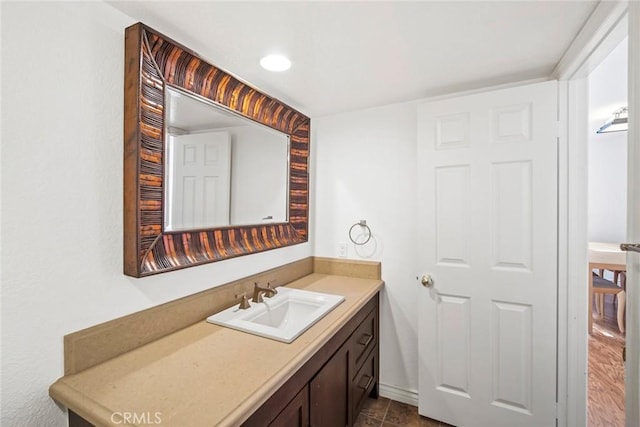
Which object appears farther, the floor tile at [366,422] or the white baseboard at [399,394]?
the white baseboard at [399,394]

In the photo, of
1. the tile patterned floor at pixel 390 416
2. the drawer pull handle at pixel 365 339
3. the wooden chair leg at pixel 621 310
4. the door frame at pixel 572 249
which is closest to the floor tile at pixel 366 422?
the tile patterned floor at pixel 390 416

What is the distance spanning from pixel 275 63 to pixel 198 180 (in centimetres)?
71

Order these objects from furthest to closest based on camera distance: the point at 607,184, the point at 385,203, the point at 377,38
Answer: the point at 607,184, the point at 385,203, the point at 377,38

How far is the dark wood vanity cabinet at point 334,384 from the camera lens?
101 cm

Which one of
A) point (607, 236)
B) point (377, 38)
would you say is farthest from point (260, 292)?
point (607, 236)

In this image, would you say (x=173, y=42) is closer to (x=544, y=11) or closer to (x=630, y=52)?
(x=544, y=11)

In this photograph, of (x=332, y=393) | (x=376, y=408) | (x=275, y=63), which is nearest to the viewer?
(x=332, y=393)

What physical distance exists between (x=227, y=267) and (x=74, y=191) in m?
0.76

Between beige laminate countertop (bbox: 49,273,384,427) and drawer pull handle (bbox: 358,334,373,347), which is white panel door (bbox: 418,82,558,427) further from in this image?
beige laminate countertop (bbox: 49,273,384,427)

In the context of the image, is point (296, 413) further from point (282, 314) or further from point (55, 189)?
point (55, 189)

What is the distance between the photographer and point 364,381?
71.3 inches

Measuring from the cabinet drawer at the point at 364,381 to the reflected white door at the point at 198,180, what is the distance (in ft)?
3.89

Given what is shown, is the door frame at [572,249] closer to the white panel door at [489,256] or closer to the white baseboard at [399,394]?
the white panel door at [489,256]

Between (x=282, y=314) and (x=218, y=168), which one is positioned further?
(x=282, y=314)
